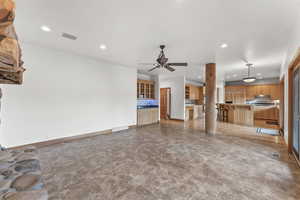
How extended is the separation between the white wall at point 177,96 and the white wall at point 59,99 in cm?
363

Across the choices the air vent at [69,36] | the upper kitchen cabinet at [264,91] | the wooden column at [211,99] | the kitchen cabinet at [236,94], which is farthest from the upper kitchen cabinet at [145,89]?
the upper kitchen cabinet at [264,91]

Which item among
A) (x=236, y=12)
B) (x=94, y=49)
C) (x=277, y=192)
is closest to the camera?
(x=277, y=192)

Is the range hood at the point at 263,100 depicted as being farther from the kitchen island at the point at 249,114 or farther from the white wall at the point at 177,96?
the white wall at the point at 177,96

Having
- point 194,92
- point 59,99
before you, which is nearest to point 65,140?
point 59,99

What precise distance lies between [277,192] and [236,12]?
2842mm

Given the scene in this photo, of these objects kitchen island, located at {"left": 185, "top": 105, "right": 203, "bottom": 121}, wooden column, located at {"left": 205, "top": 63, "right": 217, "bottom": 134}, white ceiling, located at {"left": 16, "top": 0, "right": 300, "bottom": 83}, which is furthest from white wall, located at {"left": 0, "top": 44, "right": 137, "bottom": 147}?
kitchen island, located at {"left": 185, "top": 105, "right": 203, "bottom": 121}

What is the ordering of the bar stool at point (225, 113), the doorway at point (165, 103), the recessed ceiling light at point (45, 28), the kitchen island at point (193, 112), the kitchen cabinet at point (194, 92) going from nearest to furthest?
the recessed ceiling light at point (45, 28), the bar stool at point (225, 113), the kitchen island at point (193, 112), the doorway at point (165, 103), the kitchen cabinet at point (194, 92)

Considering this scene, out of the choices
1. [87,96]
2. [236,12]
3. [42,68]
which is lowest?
[87,96]

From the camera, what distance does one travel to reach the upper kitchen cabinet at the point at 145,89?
6824 millimetres

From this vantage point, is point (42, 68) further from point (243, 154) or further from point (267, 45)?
point (267, 45)

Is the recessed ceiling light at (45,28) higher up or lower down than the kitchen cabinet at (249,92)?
higher up

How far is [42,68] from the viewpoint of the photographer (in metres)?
3.64

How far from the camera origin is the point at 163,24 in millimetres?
2502

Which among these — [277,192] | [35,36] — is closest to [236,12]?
[277,192]
